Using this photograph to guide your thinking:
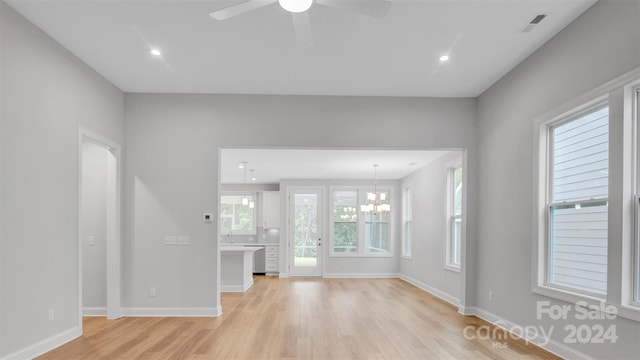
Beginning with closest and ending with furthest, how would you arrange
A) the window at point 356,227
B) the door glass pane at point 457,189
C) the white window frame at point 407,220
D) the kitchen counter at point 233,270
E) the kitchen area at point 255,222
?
1. the door glass pane at point 457,189
2. the kitchen counter at point 233,270
3. the white window frame at point 407,220
4. the window at point 356,227
5. the kitchen area at point 255,222

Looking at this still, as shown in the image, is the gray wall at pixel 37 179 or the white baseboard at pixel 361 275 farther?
the white baseboard at pixel 361 275

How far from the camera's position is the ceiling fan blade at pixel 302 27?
106 inches

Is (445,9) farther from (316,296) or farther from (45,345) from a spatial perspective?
(316,296)

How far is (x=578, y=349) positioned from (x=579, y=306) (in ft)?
1.21

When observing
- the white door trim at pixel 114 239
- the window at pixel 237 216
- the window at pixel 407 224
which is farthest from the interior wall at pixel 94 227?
the window at pixel 407 224

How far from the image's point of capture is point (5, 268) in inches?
129

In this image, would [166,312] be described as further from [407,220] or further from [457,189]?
[407,220]

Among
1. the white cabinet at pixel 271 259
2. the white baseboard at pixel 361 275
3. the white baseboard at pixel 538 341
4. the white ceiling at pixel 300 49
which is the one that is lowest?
the white baseboard at pixel 361 275

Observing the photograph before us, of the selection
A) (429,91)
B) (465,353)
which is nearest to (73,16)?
(429,91)

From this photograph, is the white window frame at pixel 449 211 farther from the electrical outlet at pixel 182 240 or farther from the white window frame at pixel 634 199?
the electrical outlet at pixel 182 240

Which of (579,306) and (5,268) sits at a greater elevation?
(5,268)

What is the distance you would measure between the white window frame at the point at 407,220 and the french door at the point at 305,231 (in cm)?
213

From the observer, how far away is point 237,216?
11.8 meters

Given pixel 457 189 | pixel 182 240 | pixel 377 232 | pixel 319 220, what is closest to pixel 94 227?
pixel 182 240
